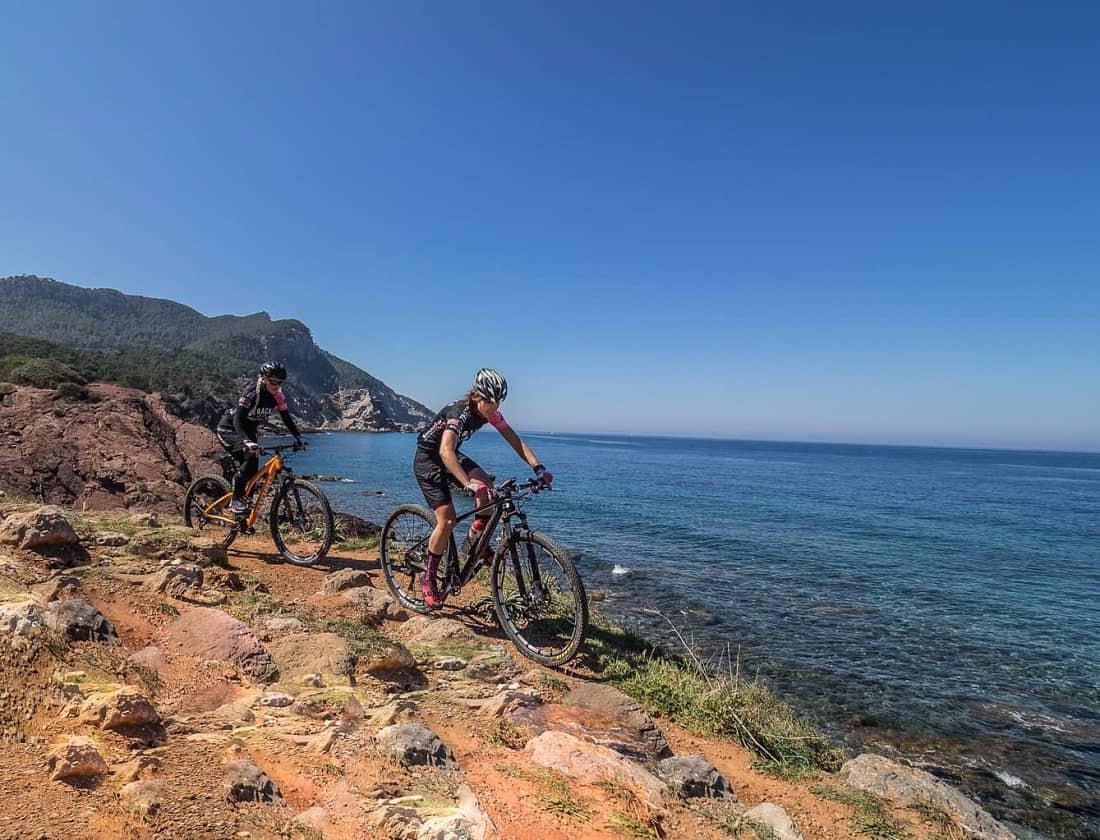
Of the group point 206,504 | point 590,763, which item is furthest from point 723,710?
point 206,504

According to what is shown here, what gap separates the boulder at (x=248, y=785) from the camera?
2.78m

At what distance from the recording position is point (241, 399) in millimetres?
8609

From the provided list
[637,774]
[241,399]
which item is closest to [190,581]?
[241,399]

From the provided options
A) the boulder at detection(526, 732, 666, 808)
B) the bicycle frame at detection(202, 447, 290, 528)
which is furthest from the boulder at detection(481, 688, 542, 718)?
the bicycle frame at detection(202, 447, 290, 528)

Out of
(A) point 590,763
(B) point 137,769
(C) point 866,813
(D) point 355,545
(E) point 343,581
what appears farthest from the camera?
(D) point 355,545

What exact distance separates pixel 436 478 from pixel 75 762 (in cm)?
434

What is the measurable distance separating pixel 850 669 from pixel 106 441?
58.3 ft

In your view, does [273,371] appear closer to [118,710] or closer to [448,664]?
[448,664]

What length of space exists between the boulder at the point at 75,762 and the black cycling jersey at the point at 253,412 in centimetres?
617

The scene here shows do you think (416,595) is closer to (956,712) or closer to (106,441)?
(956,712)

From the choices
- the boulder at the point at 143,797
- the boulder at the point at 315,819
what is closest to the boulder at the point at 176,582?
the boulder at the point at 143,797

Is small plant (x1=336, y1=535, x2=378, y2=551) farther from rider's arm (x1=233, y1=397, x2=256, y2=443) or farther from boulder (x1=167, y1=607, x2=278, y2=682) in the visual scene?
boulder (x1=167, y1=607, x2=278, y2=682)

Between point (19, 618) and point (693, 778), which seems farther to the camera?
point (693, 778)

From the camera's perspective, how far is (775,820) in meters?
3.88
